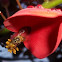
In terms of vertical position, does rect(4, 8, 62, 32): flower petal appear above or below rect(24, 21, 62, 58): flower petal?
above

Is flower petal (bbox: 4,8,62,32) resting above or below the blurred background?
above

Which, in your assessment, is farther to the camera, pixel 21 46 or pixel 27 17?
pixel 21 46

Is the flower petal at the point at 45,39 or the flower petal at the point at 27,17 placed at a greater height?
the flower petal at the point at 27,17

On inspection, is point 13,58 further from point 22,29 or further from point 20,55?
point 22,29

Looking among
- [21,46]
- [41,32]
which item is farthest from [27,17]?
[21,46]

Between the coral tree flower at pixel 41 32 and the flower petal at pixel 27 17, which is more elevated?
the flower petal at pixel 27 17

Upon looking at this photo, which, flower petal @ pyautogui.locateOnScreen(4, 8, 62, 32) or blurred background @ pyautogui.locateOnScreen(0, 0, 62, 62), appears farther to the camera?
blurred background @ pyautogui.locateOnScreen(0, 0, 62, 62)

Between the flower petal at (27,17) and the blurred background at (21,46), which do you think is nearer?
the flower petal at (27,17)

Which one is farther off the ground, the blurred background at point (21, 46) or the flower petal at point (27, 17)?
the flower petal at point (27, 17)

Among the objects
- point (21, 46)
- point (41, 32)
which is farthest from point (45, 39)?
point (21, 46)

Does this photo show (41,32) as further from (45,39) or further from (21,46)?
(21,46)

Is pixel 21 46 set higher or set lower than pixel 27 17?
lower
